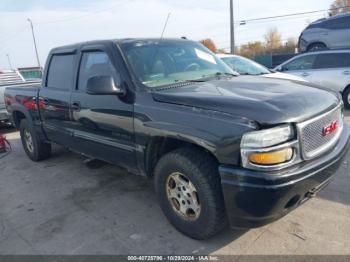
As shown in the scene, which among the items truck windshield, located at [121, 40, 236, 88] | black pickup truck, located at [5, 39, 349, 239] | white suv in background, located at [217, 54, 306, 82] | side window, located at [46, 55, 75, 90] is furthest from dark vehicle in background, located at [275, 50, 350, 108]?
side window, located at [46, 55, 75, 90]

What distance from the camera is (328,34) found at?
42.6ft

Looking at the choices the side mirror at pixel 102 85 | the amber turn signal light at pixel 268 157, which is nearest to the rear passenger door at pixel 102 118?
the side mirror at pixel 102 85

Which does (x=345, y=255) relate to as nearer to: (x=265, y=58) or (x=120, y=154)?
(x=120, y=154)

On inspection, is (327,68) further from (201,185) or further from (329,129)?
(201,185)

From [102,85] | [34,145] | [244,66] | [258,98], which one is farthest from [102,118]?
[244,66]

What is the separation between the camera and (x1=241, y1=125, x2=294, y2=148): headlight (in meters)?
2.53

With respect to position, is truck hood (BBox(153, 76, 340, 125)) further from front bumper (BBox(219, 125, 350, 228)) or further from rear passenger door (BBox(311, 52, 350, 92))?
rear passenger door (BBox(311, 52, 350, 92))

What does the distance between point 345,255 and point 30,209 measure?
11.2 ft

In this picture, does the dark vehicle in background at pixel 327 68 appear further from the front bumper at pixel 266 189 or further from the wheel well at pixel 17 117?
the wheel well at pixel 17 117

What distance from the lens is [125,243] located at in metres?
3.27

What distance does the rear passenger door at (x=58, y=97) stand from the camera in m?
4.56

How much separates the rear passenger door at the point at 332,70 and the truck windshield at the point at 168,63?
601cm

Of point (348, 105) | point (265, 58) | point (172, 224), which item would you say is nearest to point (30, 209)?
point (172, 224)

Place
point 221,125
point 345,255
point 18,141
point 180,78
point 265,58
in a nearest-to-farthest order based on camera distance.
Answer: point 221,125 → point 345,255 → point 180,78 → point 18,141 → point 265,58
